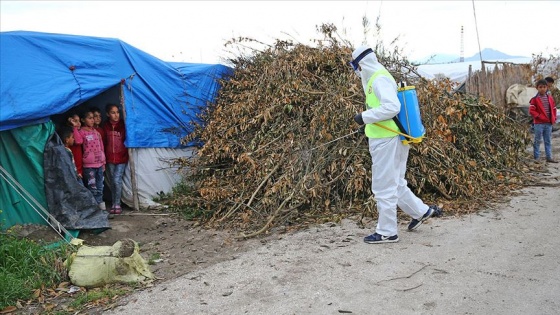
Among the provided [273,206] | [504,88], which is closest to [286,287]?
[273,206]

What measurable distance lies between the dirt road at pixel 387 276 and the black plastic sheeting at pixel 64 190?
7.13ft

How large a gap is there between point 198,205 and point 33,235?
6.69 feet

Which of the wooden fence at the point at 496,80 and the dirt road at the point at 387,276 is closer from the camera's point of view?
the dirt road at the point at 387,276

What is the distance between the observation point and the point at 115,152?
7.52 m

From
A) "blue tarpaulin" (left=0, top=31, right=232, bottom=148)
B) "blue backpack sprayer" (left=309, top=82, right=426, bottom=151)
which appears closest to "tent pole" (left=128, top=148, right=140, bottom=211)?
"blue tarpaulin" (left=0, top=31, right=232, bottom=148)

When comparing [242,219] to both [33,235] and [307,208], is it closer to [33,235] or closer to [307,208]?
[307,208]

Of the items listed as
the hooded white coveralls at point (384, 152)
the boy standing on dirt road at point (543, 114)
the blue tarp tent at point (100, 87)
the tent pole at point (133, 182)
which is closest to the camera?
the hooded white coveralls at point (384, 152)

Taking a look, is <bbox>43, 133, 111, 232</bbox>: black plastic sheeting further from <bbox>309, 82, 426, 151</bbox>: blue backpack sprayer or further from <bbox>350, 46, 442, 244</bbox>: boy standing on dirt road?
<bbox>309, 82, 426, 151</bbox>: blue backpack sprayer

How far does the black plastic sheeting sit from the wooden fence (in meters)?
8.66

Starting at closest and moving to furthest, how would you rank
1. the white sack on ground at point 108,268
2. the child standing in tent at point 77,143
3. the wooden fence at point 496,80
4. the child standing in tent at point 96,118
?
the white sack on ground at point 108,268 < the child standing in tent at point 77,143 < the child standing in tent at point 96,118 < the wooden fence at point 496,80

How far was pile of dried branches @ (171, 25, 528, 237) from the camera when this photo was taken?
6500 millimetres

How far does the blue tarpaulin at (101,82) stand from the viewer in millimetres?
6383

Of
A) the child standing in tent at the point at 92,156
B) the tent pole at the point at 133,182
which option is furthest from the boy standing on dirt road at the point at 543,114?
the child standing in tent at the point at 92,156

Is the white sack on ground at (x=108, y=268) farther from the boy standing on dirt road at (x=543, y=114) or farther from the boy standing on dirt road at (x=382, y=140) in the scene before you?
the boy standing on dirt road at (x=543, y=114)
